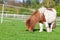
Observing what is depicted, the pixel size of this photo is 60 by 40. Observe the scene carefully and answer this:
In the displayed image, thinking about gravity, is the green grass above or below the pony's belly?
below

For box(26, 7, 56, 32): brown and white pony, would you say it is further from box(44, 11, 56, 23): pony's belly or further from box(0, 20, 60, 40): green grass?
box(0, 20, 60, 40): green grass

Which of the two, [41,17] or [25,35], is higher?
[41,17]

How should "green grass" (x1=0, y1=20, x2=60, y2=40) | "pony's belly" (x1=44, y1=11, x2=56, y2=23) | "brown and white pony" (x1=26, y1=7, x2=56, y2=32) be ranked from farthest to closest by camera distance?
"pony's belly" (x1=44, y1=11, x2=56, y2=23), "brown and white pony" (x1=26, y1=7, x2=56, y2=32), "green grass" (x1=0, y1=20, x2=60, y2=40)

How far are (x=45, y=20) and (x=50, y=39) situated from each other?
262cm

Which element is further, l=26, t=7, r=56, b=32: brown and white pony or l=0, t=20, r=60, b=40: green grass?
l=26, t=7, r=56, b=32: brown and white pony

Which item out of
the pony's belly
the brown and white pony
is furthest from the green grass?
the pony's belly

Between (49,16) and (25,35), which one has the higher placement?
(49,16)

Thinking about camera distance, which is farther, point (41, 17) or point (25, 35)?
point (41, 17)

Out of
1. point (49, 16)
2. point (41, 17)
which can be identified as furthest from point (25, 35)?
point (49, 16)

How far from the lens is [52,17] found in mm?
11344

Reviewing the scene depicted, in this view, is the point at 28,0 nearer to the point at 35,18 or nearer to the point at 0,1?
the point at 0,1

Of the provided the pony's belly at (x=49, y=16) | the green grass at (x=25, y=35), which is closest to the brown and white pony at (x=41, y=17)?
the pony's belly at (x=49, y=16)

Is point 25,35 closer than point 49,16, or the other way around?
point 25,35

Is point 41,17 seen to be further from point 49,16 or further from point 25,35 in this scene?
point 25,35
